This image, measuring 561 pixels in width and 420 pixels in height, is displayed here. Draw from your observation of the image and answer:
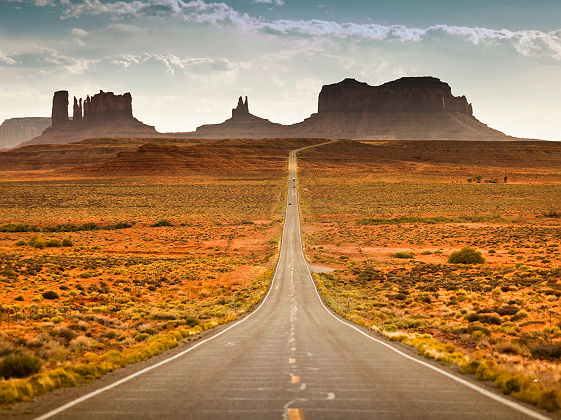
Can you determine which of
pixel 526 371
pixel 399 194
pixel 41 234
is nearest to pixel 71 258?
pixel 41 234

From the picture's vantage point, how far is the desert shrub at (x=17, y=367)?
9.62 m

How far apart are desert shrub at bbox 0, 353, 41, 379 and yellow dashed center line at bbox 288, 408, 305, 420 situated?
631cm

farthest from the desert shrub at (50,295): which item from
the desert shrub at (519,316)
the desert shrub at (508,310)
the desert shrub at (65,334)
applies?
the desert shrub at (519,316)

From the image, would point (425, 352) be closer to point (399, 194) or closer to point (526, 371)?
point (526, 371)

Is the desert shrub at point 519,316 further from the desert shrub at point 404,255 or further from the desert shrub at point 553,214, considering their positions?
the desert shrub at point 553,214

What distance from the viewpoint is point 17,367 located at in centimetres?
971

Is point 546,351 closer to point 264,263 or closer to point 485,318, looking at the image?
point 485,318

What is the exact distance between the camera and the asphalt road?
6984 millimetres

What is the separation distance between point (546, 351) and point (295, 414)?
10264mm

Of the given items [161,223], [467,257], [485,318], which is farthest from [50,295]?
[161,223]

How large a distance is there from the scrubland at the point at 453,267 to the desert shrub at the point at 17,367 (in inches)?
384

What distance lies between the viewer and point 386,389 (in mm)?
8359

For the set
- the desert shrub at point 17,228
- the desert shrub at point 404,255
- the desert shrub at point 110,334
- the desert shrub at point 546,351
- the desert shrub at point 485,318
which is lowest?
the desert shrub at point 404,255

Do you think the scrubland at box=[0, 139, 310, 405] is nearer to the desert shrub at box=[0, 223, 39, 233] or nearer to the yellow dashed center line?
the desert shrub at box=[0, 223, 39, 233]
